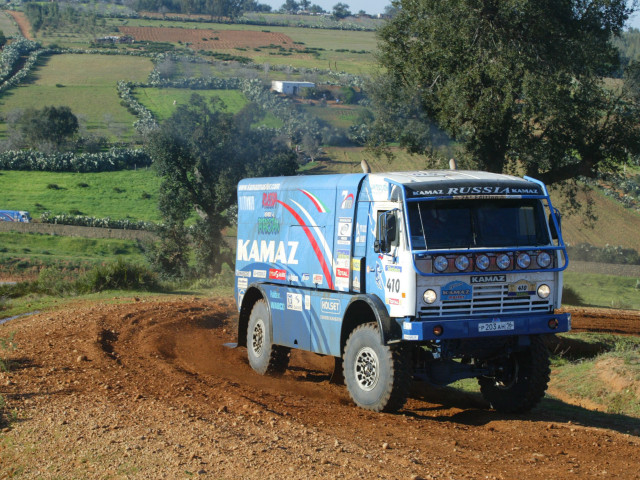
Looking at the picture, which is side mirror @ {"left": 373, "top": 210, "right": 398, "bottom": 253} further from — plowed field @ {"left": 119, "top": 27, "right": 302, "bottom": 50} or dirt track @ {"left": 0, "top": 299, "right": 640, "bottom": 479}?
plowed field @ {"left": 119, "top": 27, "right": 302, "bottom": 50}

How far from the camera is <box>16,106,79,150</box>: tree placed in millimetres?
72250

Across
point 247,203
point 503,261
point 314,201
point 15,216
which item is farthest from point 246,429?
point 15,216

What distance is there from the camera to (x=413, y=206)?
9.85 metres

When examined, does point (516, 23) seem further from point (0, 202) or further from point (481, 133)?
point (0, 202)

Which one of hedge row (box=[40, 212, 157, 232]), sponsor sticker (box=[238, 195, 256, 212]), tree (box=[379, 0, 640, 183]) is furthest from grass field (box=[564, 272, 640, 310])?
hedge row (box=[40, 212, 157, 232])

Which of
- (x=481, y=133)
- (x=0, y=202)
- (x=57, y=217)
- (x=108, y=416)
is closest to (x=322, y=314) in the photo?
(x=108, y=416)

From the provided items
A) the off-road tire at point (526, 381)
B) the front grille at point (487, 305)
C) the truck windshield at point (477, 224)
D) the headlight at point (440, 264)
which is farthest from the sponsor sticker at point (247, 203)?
the off-road tire at point (526, 381)

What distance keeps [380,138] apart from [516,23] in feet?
18.4

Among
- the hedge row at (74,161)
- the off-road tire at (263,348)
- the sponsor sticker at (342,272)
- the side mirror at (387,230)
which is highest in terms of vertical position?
the hedge row at (74,161)

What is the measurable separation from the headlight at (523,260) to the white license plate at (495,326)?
2.57ft

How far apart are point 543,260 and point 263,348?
5.60 meters

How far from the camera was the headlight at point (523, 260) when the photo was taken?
9.83 meters

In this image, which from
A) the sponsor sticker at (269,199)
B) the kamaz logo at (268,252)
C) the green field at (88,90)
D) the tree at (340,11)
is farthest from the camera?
the tree at (340,11)

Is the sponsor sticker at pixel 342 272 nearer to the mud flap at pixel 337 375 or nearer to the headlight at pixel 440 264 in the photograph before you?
the headlight at pixel 440 264
